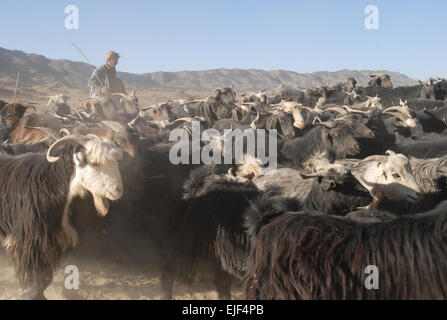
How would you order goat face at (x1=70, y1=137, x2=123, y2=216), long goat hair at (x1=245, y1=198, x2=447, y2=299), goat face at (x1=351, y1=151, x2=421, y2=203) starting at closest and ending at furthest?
long goat hair at (x1=245, y1=198, x2=447, y2=299) < goat face at (x1=70, y1=137, x2=123, y2=216) < goat face at (x1=351, y1=151, x2=421, y2=203)

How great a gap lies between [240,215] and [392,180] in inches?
63.7

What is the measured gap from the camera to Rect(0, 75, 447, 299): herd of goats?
2.42 meters

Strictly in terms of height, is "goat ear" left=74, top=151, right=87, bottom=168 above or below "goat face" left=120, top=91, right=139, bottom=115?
below

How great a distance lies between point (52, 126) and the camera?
7.25 metres

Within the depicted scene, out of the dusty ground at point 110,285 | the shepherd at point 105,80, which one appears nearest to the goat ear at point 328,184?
the dusty ground at point 110,285

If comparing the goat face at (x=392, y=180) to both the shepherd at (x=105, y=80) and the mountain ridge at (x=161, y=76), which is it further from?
the mountain ridge at (x=161, y=76)

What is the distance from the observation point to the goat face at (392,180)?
13.4 feet

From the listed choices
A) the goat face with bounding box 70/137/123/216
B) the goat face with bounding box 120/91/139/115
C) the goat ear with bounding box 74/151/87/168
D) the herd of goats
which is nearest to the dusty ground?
the herd of goats

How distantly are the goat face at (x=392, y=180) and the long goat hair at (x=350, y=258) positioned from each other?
1582 millimetres

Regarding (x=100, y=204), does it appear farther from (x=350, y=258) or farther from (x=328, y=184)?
(x=350, y=258)

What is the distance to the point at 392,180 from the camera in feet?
13.7

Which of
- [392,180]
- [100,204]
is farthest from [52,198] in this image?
[392,180]

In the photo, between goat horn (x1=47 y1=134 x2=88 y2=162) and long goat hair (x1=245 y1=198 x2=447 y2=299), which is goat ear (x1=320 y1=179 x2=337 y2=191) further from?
goat horn (x1=47 y1=134 x2=88 y2=162)
